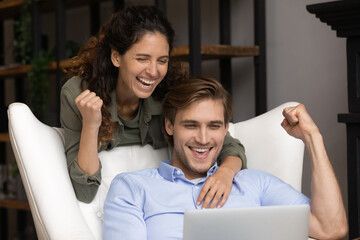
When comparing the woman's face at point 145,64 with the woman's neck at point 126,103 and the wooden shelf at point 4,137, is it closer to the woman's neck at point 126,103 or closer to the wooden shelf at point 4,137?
the woman's neck at point 126,103

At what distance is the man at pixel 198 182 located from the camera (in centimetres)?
141

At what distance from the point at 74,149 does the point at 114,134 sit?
0.44 feet

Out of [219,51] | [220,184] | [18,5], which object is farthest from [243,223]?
[18,5]

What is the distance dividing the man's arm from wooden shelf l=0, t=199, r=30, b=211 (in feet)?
6.71

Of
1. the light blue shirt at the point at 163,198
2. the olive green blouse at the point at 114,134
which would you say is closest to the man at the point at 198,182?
the light blue shirt at the point at 163,198

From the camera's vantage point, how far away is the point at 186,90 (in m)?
1.55

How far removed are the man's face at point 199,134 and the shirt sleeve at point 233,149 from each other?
0.15m

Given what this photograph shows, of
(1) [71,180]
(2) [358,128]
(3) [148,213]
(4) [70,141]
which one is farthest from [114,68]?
(2) [358,128]

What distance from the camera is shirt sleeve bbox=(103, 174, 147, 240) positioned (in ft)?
4.39

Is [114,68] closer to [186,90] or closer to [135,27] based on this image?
[135,27]

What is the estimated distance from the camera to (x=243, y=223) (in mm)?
1040

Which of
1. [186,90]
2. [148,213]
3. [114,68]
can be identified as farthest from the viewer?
[114,68]

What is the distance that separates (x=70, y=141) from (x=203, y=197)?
432 mm

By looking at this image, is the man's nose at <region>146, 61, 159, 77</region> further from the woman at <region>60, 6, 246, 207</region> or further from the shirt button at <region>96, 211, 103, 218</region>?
the shirt button at <region>96, 211, 103, 218</region>
